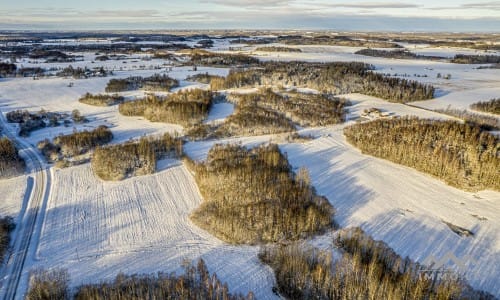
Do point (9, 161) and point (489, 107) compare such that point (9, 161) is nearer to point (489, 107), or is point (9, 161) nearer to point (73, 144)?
point (73, 144)

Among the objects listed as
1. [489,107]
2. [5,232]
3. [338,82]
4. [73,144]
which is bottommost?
[5,232]

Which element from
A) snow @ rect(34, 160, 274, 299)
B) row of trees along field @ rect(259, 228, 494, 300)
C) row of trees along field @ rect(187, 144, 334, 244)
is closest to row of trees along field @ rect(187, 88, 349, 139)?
row of trees along field @ rect(187, 144, 334, 244)

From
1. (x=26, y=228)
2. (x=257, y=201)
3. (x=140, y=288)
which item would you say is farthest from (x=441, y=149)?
(x=26, y=228)

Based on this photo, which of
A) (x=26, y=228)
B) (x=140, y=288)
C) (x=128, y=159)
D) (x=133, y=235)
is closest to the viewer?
(x=140, y=288)

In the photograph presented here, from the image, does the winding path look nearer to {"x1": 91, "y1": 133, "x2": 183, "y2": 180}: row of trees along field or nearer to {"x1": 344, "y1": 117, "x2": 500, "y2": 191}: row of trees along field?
{"x1": 91, "y1": 133, "x2": 183, "y2": 180}: row of trees along field

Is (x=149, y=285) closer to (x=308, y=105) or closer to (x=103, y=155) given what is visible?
(x=103, y=155)

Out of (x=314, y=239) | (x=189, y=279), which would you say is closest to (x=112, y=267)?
(x=189, y=279)
